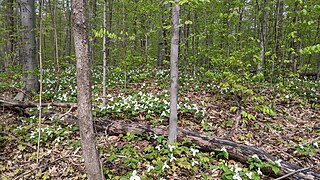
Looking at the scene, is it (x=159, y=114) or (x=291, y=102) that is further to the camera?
(x=291, y=102)

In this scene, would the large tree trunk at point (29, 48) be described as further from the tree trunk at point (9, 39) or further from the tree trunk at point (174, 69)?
the tree trunk at point (174, 69)

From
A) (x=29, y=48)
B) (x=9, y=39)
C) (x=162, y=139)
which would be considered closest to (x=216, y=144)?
(x=162, y=139)

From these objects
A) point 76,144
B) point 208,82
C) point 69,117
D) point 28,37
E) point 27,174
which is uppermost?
point 28,37

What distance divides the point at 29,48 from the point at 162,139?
5.43m

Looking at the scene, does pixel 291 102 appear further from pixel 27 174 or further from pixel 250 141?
pixel 27 174

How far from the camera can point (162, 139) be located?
415cm

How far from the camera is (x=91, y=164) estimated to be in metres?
2.77

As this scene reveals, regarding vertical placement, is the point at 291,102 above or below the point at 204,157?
above

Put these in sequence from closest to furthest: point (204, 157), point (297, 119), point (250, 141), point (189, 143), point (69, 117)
→ point (204, 157)
point (189, 143)
point (250, 141)
point (69, 117)
point (297, 119)

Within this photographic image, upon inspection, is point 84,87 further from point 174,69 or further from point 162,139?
point 162,139

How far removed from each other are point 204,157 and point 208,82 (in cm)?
519

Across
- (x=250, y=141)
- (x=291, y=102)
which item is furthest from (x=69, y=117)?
(x=291, y=102)

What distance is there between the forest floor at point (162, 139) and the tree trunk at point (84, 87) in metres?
0.53

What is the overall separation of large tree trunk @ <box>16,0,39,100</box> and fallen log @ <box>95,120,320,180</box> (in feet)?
11.4
